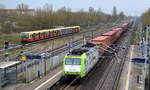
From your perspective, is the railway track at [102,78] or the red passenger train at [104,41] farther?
the red passenger train at [104,41]

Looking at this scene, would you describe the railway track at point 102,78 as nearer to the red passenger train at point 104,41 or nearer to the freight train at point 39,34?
the red passenger train at point 104,41

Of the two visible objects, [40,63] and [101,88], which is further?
[40,63]

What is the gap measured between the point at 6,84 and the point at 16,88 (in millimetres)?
982

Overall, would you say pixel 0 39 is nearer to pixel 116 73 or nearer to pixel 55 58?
pixel 55 58

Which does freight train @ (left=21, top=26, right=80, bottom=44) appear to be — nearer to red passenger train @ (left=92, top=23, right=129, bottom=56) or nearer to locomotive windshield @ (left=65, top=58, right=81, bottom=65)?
red passenger train @ (left=92, top=23, right=129, bottom=56)

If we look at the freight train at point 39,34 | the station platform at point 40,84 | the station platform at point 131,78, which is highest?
the freight train at point 39,34

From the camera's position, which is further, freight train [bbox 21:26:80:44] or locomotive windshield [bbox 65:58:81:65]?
freight train [bbox 21:26:80:44]

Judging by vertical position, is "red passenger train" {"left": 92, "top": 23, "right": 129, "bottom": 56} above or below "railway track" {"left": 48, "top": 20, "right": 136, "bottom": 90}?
above

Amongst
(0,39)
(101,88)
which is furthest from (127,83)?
(0,39)

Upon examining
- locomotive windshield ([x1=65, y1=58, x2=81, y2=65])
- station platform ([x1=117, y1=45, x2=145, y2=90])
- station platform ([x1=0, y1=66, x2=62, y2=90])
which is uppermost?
locomotive windshield ([x1=65, y1=58, x2=81, y2=65])

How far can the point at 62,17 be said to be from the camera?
263 ft

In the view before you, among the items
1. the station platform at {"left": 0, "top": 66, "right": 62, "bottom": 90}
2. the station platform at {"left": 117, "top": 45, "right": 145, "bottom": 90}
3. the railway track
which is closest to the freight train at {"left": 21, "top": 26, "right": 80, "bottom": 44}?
the railway track

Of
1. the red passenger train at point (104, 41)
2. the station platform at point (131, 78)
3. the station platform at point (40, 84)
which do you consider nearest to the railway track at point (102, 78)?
the station platform at point (131, 78)

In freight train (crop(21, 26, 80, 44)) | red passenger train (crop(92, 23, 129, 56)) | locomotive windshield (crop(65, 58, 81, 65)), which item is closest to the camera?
locomotive windshield (crop(65, 58, 81, 65))
